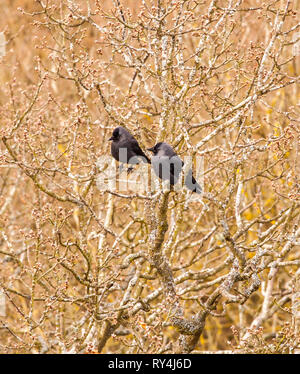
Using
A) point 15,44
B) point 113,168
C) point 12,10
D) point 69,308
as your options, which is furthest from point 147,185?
point 12,10

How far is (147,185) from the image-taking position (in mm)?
6770

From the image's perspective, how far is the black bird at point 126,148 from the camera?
291 inches

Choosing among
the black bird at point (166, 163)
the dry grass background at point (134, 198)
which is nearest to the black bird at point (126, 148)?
the dry grass background at point (134, 198)

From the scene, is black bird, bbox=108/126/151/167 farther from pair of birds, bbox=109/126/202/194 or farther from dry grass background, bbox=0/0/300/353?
dry grass background, bbox=0/0/300/353

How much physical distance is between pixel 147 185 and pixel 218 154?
7.29ft

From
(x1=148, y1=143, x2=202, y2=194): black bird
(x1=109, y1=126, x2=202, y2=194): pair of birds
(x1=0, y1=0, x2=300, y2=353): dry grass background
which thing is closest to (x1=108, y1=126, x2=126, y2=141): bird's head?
(x1=109, y1=126, x2=202, y2=194): pair of birds

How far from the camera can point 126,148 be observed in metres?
7.41

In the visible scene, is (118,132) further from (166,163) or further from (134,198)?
(134,198)

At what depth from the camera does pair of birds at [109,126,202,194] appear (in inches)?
265

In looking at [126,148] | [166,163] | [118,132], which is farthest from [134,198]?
[118,132]

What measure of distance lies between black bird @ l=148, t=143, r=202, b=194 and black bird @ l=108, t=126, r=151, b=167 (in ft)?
1.63

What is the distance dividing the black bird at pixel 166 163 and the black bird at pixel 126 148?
0.50m

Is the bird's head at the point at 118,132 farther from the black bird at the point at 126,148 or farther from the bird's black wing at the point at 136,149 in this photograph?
the bird's black wing at the point at 136,149

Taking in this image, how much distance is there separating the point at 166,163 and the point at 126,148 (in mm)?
875
